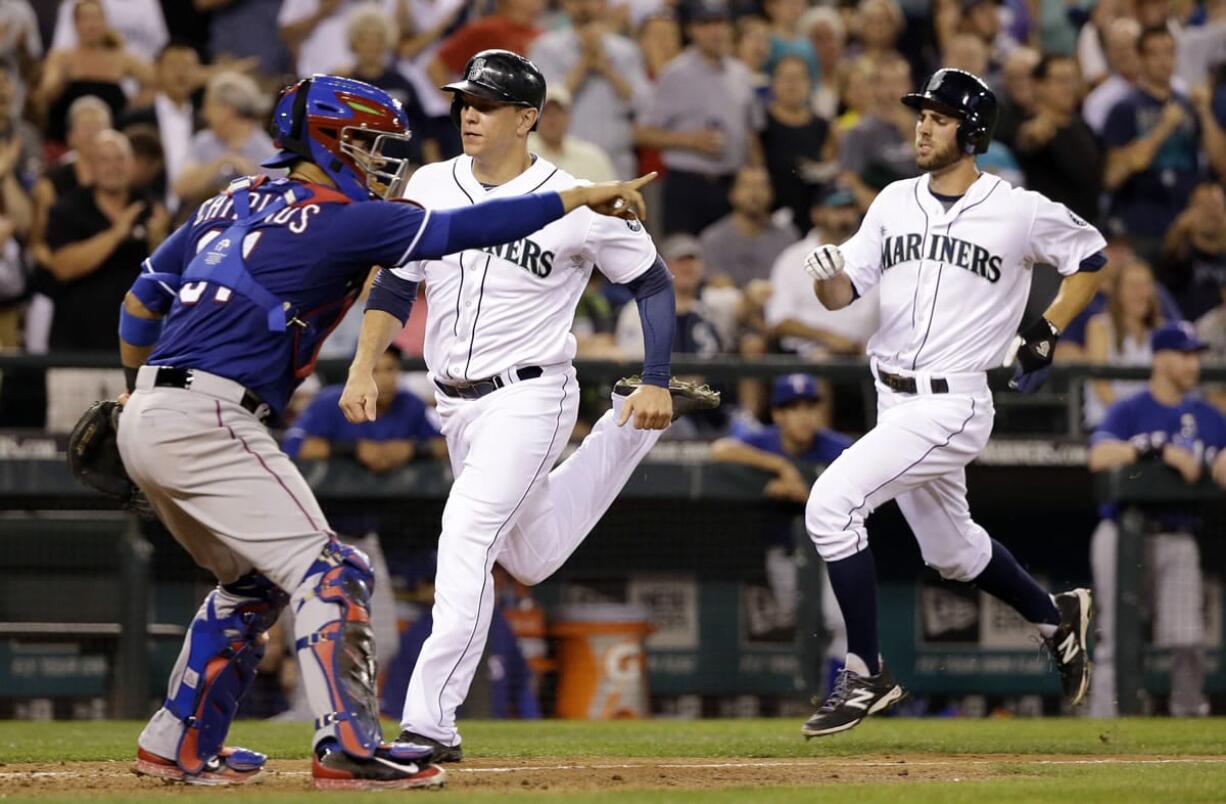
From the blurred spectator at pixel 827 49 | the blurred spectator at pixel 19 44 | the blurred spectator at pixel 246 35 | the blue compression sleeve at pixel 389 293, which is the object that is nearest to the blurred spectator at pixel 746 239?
the blurred spectator at pixel 827 49

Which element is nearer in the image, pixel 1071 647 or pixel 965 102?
pixel 965 102

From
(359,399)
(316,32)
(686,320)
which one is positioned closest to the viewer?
(359,399)

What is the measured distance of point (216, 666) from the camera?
5328 millimetres

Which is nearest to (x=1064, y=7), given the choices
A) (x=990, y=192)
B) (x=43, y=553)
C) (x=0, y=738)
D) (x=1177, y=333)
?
(x=1177, y=333)

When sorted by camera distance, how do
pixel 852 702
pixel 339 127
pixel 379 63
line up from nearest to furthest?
pixel 339 127 → pixel 852 702 → pixel 379 63

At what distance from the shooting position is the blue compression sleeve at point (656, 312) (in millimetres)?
6180

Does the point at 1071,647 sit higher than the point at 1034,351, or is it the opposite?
the point at 1034,351

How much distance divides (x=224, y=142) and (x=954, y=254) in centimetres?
518

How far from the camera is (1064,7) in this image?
1438 centimetres

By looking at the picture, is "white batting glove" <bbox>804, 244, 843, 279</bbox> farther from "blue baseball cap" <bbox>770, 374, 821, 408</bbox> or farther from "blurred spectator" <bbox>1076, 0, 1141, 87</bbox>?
"blurred spectator" <bbox>1076, 0, 1141, 87</bbox>

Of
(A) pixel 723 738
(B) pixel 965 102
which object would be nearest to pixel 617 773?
(A) pixel 723 738

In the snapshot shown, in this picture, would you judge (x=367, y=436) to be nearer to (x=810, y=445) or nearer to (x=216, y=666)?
(x=810, y=445)

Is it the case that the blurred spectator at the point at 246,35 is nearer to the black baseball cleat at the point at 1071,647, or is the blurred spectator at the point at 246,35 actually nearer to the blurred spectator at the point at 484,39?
the blurred spectator at the point at 484,39

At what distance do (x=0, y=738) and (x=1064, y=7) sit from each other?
9.90 meters
